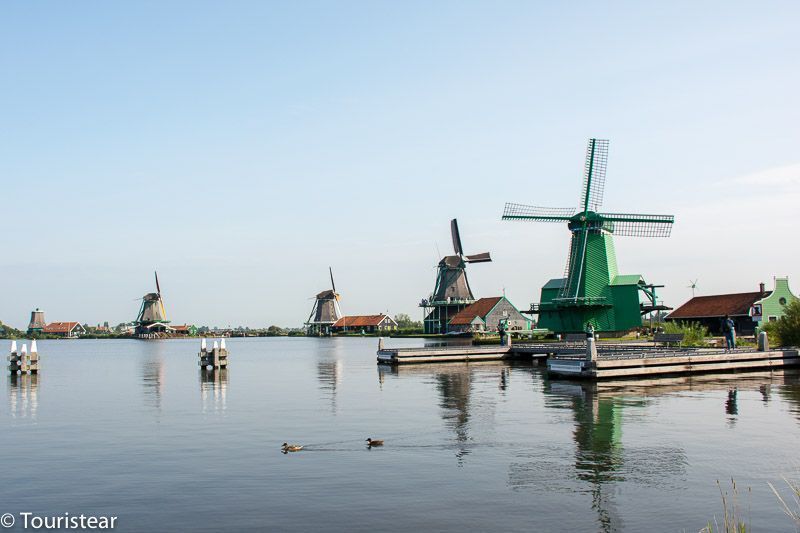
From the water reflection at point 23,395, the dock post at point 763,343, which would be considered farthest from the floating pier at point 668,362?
the water reflection at point 23,395

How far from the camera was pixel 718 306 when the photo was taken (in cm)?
7769

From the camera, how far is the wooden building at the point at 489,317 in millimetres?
118875

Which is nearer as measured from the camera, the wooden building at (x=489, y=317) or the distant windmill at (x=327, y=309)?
the wooden building at (x=489, y=317)

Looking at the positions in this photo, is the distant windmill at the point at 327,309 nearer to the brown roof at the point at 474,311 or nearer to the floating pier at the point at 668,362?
the brown roof at the point at 474,311

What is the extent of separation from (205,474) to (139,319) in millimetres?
182026

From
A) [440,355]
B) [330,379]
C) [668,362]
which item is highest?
[668,362]

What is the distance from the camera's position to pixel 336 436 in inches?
909

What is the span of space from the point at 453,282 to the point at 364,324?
47064 millimetres

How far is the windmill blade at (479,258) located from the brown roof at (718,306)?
159 feet

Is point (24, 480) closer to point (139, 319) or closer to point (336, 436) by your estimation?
point (336, 436)

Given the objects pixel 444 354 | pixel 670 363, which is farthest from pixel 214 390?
pixel 670 363

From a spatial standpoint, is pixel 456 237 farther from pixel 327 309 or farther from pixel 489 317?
pixel 327 309

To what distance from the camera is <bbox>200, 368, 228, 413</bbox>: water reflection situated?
3209 cm

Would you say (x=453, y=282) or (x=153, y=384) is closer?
(x=153, y=384)
